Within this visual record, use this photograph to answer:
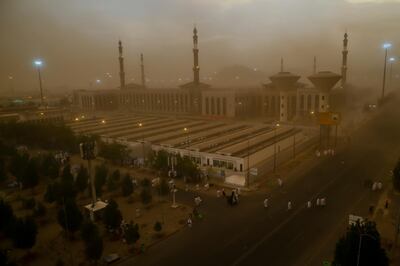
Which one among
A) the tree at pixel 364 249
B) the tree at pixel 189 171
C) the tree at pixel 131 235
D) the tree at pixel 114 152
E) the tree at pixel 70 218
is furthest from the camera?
the tree at pixel 114 152

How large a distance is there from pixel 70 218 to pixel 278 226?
57.6ft

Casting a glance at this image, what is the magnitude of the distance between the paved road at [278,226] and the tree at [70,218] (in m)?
6.18

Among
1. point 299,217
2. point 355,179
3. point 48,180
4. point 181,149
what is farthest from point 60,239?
point 355,179

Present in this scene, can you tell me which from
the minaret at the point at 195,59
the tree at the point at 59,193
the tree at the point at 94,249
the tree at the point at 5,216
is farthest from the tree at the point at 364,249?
the minaret at the point at 195,59

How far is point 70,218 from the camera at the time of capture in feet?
83.8

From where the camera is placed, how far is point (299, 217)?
94.9 feet

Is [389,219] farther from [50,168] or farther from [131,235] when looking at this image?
[50,168]

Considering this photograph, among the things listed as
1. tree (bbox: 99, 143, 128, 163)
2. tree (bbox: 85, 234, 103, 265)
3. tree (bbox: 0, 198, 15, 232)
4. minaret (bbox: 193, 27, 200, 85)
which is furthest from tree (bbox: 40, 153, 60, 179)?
minaret (bbox: 193, 27, 200, 85)

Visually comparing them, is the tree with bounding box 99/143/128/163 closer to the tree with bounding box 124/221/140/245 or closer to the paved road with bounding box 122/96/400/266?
the paved road with bounding box 122/96/400/266

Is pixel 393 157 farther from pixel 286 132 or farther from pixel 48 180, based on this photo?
pixel 48 180

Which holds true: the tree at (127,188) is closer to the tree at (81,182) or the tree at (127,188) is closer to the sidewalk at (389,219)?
the tree at (81,182)

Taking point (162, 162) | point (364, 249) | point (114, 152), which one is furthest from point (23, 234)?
point (114, 152)

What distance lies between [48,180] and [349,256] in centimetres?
3648

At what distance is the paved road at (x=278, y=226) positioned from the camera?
2286 centimetres
